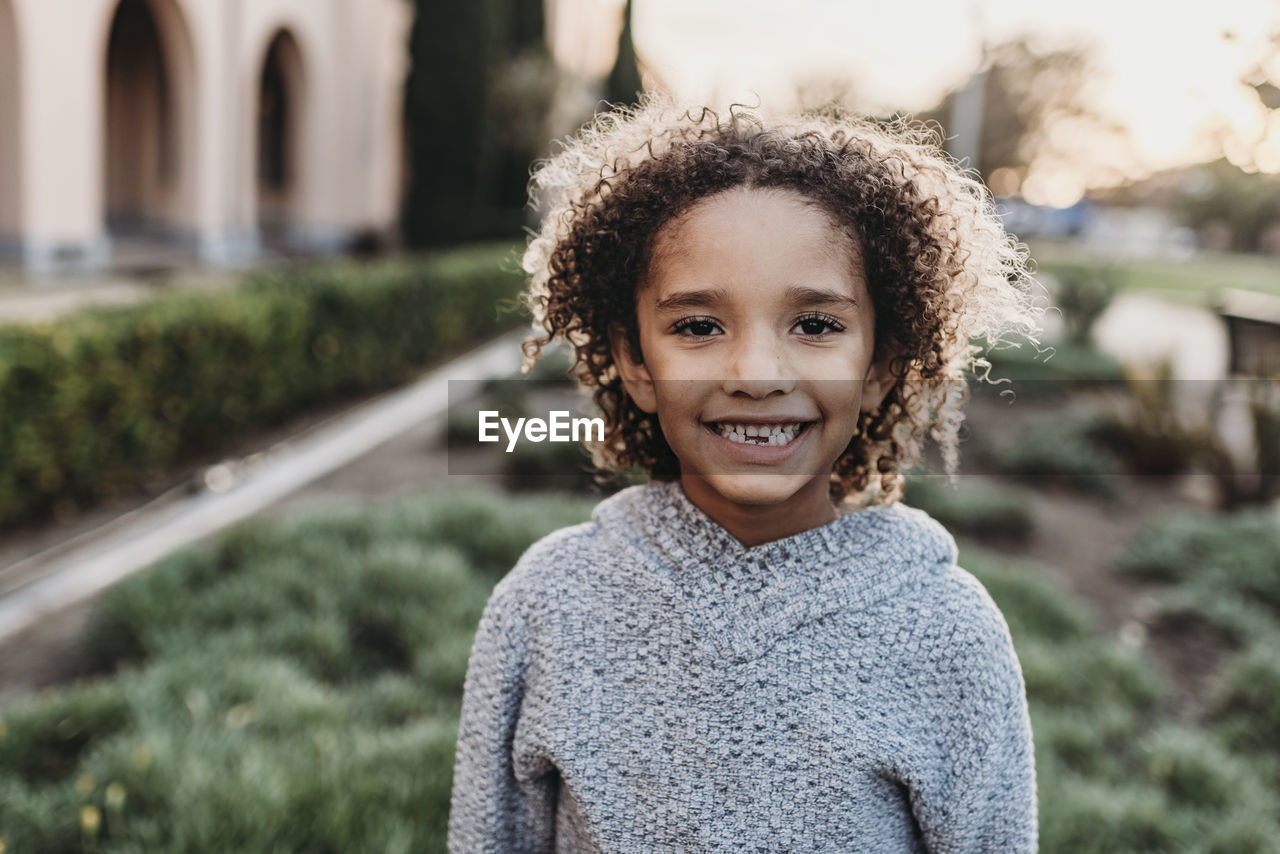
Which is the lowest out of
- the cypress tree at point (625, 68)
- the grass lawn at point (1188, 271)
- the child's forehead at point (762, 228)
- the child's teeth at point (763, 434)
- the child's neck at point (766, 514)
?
the child's neck at point (766, 514)

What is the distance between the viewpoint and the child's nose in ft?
4.04

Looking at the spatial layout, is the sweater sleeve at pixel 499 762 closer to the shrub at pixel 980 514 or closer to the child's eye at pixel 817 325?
the child's eye at pixel 817 325

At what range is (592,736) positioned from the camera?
1.35 meters

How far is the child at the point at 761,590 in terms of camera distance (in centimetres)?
128

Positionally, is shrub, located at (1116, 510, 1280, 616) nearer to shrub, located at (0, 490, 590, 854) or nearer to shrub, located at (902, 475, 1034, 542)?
shrub, located at (902, 475, 1034, 542)

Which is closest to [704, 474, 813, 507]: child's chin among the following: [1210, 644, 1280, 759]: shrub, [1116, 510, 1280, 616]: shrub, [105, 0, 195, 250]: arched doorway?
[1210, 644, 1280, 759]: shrub

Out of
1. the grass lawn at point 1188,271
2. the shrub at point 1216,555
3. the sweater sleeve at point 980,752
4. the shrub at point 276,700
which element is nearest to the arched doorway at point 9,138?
the shrub at point 276,700

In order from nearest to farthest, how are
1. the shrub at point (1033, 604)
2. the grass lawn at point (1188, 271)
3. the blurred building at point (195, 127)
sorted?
1. the shrub at point (1033, 604)
2. the blurred building at point (195, 127)
3. the grass lawn at point (1188, 271)

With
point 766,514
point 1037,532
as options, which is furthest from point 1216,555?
point 766,514

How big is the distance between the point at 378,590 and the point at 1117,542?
403 centimetres

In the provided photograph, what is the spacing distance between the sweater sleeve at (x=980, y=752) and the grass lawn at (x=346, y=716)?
1.53 meters

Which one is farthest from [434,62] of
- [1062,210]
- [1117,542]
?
[1062,210]

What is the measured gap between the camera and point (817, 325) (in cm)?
130

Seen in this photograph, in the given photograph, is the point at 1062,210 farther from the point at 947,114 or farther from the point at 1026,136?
the point at 1026,136
